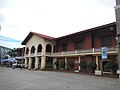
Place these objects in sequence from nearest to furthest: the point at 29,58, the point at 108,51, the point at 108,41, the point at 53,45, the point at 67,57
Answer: the point at 108,51, the point at 108,41, the point at 67,57, the point at 53,45, the point at 29,58

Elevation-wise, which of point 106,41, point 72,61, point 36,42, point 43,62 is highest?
point 36,42

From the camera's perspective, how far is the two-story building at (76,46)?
21108 millimetres

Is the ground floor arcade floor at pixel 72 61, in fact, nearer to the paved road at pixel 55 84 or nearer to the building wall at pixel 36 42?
the building wall at pixel 36 42

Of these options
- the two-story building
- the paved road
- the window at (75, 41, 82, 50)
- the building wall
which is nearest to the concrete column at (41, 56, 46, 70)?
the two-story building

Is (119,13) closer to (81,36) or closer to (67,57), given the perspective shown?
(81,36)

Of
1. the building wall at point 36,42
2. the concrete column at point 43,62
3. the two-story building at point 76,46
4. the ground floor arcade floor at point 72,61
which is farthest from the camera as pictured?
the building wall at point 36,42

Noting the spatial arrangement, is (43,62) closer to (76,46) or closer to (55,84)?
(76,46)

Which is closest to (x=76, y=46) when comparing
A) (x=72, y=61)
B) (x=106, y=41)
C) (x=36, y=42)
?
(x=72, y=61)

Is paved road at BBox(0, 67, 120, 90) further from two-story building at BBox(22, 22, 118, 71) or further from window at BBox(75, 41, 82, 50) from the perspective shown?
window at BBox(75, 41, 82, 50)

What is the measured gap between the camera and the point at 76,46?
2669 centimetres

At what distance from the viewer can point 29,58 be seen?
35000mm

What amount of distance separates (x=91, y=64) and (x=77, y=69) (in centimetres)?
458

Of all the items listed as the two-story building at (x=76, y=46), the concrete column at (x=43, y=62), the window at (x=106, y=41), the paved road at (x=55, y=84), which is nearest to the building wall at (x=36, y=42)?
the two-story building at (x=76, y=46)

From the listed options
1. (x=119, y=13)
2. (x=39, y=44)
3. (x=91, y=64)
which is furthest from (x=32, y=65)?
(x=119, y=13)
